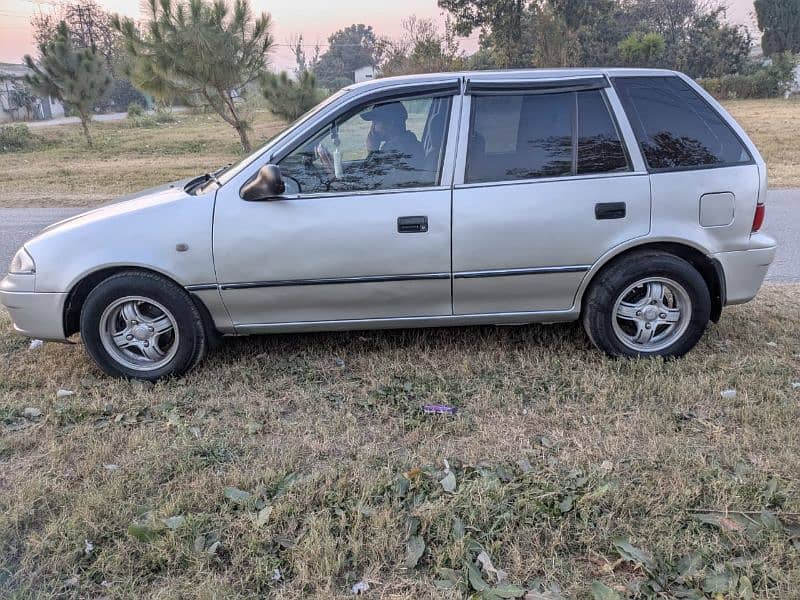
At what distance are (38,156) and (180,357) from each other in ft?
57.0

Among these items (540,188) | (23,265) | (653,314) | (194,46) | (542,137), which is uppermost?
(194,46)

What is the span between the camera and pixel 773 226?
7512 millimetres

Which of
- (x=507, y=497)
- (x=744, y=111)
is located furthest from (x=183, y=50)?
(x=744, y=111)

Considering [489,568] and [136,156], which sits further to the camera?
[136,156]

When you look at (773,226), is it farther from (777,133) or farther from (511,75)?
(777,133)

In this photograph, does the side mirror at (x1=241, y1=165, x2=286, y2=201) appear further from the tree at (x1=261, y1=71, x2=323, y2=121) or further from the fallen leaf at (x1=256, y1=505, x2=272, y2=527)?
the tree at (x1=261, y1=71, x2=323, y2=121)

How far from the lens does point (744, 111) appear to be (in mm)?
23703

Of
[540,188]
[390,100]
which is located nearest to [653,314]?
[540,188]

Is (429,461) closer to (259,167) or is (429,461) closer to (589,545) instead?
(589,545)

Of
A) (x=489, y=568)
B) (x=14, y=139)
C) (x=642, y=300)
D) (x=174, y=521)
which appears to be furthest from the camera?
(x=14, y=139)

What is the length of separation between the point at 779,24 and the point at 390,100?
151 ft

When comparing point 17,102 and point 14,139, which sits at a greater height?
point 17,102

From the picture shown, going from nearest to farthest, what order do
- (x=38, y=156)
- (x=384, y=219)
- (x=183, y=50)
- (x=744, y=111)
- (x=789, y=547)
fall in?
(x=789, y=547)
(x=384, y=219)
(x=183, y=50)
(x=38, y=156)
(x=744, y=111)

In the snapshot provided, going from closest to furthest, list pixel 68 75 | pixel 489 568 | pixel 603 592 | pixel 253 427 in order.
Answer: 1. pixel 603 592
2. pixel 489 568
3. pixel 253 427
4. pixel 68 75
